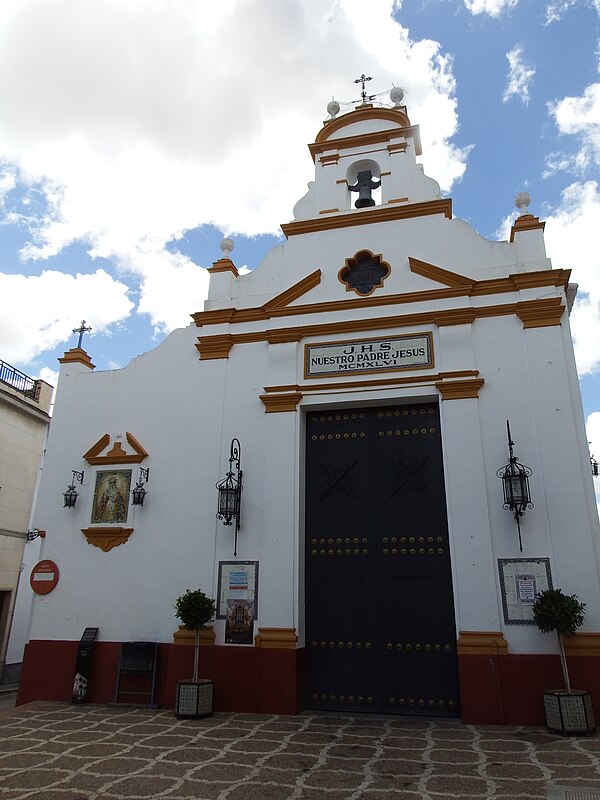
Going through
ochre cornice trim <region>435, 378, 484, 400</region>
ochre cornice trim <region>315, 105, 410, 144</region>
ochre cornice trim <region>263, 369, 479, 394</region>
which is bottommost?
ochre cornice trim <region>435, 378, 484, 400</region>

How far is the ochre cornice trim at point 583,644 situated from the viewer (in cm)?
687

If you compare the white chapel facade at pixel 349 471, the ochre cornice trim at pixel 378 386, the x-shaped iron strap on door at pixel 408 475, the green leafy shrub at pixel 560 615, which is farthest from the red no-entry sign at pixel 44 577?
the green leafy shrub at pixel 560 615

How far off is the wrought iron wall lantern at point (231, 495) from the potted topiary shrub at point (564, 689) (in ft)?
13.1

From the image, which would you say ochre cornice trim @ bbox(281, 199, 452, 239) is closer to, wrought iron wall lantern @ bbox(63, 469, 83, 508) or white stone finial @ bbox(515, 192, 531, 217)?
white stone finial @ bbox(515, 192, 531, 217)

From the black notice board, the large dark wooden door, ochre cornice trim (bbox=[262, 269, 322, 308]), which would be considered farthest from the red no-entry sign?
ochre cornice trim (bbox=[262, 269, 322, 308])

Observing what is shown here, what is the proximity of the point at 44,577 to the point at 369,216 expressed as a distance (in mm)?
7533

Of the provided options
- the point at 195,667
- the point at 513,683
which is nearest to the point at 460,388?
the point at 513,683

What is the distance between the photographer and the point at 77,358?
10.4 meters

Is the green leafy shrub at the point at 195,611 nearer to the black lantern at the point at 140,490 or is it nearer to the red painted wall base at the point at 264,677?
the red painted wall base at the point at 264,677

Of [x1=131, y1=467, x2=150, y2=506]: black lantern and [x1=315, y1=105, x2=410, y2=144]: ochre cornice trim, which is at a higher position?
[x1=315, y1=105, x2=410, y2=144]: ochre cornice trim

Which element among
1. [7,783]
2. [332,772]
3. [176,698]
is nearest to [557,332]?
[332,772]

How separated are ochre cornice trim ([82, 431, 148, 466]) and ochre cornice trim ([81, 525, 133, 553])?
1037 mm

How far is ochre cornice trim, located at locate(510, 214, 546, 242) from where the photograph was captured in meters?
8.79

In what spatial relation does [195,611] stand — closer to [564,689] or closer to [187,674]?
[187,674]
